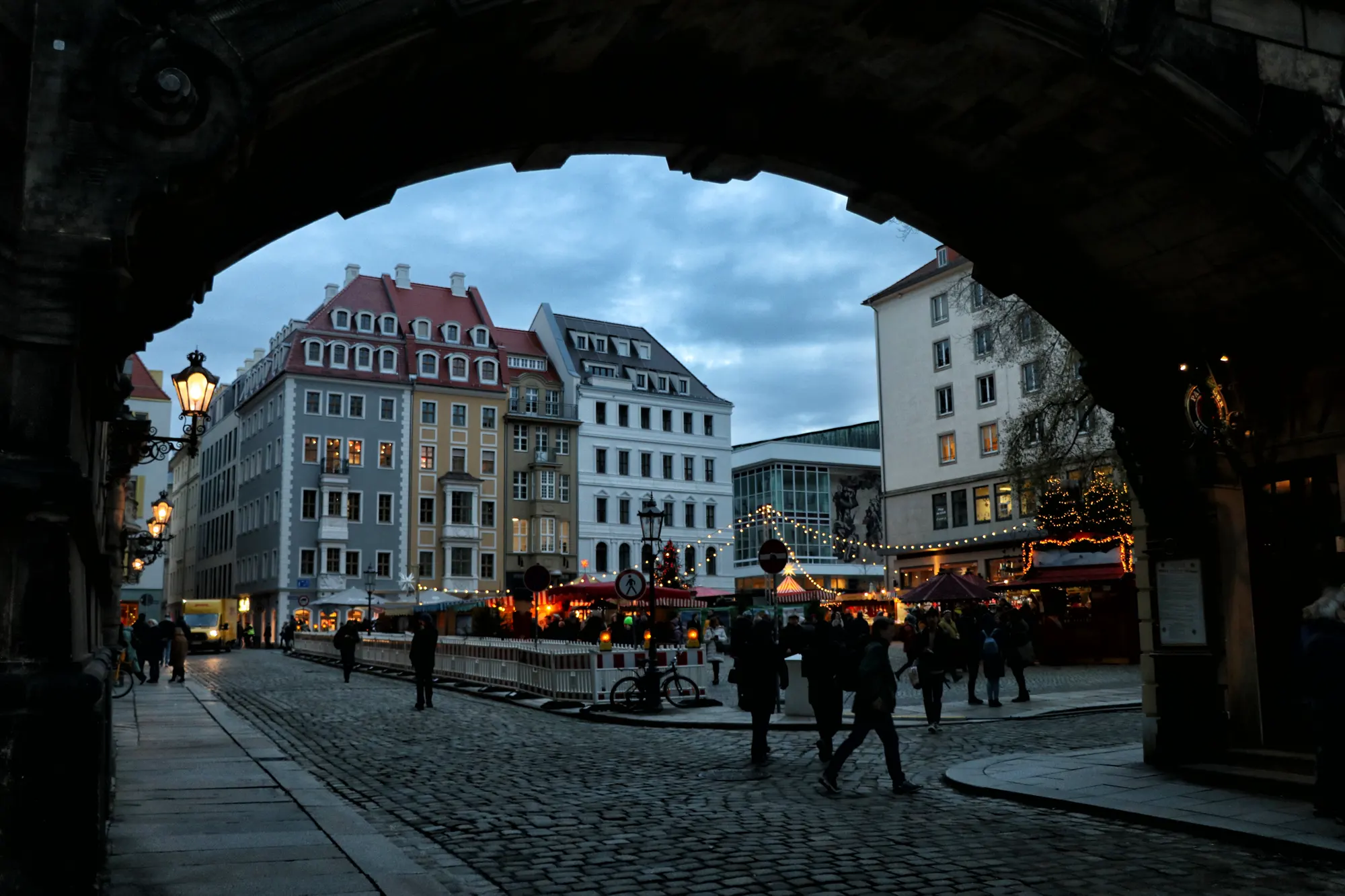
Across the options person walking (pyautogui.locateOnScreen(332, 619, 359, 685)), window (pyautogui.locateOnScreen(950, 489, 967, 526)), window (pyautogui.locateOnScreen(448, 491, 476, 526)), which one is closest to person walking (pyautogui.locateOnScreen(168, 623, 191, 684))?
person walking (pyautogui.locateOnScreen(332, 619, 359, 685))

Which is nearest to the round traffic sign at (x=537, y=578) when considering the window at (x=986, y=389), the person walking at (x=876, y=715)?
the person walking at (x=876, y=715)

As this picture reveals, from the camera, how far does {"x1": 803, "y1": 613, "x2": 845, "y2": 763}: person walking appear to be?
1327cm

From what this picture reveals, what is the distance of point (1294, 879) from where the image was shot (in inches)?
296

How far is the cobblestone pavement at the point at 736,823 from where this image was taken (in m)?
7.65

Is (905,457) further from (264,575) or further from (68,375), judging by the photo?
(68,375)

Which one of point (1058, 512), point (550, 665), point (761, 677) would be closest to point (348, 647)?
point (550, 665)

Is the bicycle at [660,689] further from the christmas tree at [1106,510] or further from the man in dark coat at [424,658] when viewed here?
the christmas tree at [1106,510]

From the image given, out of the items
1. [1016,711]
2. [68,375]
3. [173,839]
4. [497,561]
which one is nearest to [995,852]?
[173,839]

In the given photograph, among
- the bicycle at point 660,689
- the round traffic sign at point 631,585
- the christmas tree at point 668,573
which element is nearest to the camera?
the bicycle at point 660,689

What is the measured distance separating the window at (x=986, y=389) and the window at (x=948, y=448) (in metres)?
2.27

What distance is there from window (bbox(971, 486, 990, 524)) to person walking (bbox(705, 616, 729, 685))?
12.5 metres

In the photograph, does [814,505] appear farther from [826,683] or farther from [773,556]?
[826,683]

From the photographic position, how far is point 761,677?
46.3ft

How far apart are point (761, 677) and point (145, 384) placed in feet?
239
